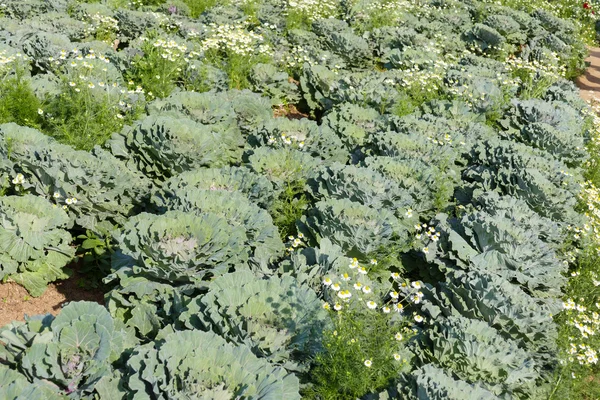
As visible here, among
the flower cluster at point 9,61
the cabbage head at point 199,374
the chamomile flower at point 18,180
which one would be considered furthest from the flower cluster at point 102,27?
the cabbage head at point 199,374

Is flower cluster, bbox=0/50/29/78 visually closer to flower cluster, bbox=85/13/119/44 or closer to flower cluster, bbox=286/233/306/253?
flower cluster, bbox=85/13/119/44

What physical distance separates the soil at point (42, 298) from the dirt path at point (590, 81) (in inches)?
490

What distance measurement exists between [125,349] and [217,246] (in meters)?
1.01

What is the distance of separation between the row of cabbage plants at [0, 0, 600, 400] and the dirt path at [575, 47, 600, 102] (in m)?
4.67

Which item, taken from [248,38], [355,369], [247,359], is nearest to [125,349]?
[247,359]

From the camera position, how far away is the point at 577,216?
6.29 m

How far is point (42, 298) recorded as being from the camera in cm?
471

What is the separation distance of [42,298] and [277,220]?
7.43 ft

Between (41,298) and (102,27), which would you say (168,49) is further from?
(41,298)

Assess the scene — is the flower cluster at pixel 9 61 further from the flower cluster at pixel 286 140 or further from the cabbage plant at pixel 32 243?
the flower cluster at pixel 286 140

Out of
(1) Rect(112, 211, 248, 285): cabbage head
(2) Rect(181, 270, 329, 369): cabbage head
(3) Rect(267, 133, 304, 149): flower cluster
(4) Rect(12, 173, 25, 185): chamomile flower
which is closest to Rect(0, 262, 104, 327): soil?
(1) Rect(112, 211, 248, 285): cabbage head

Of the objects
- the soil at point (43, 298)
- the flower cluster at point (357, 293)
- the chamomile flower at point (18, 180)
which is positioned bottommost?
the soil at point (43, 298)

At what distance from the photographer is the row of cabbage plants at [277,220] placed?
3.40 m

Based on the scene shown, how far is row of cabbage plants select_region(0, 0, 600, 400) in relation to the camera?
340 cm
